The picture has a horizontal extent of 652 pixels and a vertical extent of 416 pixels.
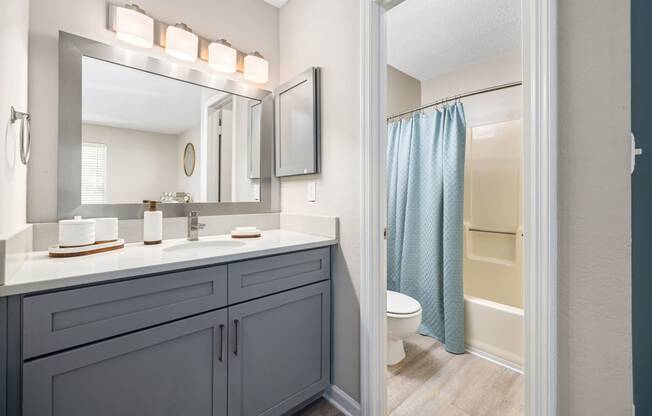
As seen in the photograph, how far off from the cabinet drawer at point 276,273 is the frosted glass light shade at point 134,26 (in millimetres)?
1223

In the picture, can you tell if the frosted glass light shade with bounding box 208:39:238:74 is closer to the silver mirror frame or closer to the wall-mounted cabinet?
the silver mirror frame

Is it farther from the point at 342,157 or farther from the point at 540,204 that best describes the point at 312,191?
the point at 540,204

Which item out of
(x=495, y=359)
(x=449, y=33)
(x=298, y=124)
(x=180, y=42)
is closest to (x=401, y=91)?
(x=449, y=33)

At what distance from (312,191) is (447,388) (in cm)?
139

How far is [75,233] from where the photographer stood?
3.68 feet

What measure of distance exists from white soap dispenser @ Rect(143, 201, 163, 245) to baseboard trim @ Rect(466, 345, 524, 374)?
214cm

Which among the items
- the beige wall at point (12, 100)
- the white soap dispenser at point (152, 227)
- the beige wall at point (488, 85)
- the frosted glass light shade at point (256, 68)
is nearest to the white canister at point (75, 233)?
the beige wall at point (12, 100)

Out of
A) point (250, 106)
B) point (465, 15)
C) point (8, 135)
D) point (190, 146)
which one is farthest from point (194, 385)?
point (465, 15)

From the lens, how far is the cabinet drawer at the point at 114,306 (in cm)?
80

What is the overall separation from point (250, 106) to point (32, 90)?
1019 millimetres

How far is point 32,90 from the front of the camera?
1.19m

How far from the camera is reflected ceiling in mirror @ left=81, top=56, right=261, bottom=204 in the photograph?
4.45ft

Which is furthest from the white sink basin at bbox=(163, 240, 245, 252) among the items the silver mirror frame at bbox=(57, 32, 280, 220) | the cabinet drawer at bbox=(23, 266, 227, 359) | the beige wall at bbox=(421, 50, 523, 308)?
the beige wall at bbox=(421, 50, 523, 308)
